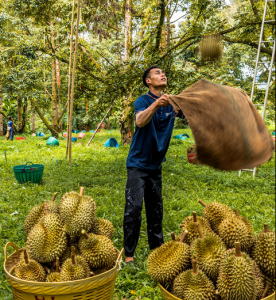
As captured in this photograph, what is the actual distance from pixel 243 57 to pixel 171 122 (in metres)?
17.9

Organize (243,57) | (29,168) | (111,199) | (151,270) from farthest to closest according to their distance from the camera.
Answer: (243,57) < (29,168) < (111,199) < (151,270)

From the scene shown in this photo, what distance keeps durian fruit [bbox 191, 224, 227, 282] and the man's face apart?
1.54 metres

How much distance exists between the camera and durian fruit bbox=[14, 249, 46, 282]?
1833mm

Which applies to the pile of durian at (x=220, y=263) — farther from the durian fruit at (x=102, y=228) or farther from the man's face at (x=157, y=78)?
the man's face at (x=157, y=78)

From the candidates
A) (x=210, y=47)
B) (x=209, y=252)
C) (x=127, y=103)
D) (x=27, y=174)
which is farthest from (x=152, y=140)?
(x=127, y=103)

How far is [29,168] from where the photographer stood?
6.26 metres

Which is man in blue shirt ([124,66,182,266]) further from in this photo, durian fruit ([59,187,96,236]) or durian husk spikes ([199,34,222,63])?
durian husk spikes ([199,34,222,63])

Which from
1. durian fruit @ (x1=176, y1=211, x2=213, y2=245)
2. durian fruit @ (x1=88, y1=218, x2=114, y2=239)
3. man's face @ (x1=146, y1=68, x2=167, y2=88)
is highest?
man's face @ (x1=146, y1=68, x2=167, y2=88)

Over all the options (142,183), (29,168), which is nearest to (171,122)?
(142,183)

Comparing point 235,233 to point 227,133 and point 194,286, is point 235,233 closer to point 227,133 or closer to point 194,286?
point 194,286

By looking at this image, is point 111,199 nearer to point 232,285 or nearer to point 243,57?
point 232,285

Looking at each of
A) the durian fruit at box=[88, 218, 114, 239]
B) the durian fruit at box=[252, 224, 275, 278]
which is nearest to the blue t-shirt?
the durian fruit at box=[88, 218, 114, 239]

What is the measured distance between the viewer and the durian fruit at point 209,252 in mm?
1611

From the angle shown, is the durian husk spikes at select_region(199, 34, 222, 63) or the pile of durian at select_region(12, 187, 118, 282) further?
the durian husk spikes at select_region(199, 34, 222, 63)
